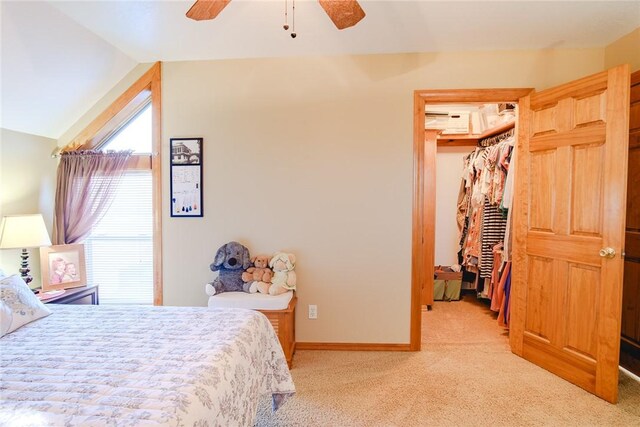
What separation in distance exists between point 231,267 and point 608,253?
2.68 m

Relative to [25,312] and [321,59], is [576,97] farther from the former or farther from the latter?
[25,312]

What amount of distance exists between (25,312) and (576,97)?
3678 mm

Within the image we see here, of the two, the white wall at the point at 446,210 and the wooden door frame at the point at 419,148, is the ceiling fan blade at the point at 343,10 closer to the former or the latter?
the wooden door frame at the point at 419,148

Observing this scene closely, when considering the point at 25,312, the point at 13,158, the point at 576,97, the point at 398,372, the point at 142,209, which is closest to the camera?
the point at 25,312

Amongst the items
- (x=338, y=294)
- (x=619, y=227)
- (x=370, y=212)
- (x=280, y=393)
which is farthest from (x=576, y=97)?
(x=280, y=393)

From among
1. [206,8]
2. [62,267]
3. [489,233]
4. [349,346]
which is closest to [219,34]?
[206,8]

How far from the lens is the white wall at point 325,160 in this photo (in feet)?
8.83

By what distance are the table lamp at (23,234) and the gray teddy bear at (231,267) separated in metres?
1.29

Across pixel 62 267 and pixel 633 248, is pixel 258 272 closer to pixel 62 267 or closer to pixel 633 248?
pixel 62 267

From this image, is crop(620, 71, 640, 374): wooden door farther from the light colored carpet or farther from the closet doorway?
the closet doorway

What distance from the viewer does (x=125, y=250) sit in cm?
316

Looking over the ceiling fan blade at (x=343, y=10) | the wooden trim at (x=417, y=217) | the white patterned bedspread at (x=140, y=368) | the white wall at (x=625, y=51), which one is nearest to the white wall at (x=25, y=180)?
the white patterned bedspread at (x=140, y=368)

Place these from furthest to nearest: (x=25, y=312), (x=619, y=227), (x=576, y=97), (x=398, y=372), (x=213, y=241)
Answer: (x=213, y=241) < (x=398, y=372) < (x=576, y=97) < (x=619, y=227) < (x=25, y=312)

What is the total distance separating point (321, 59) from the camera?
272 centimetres
